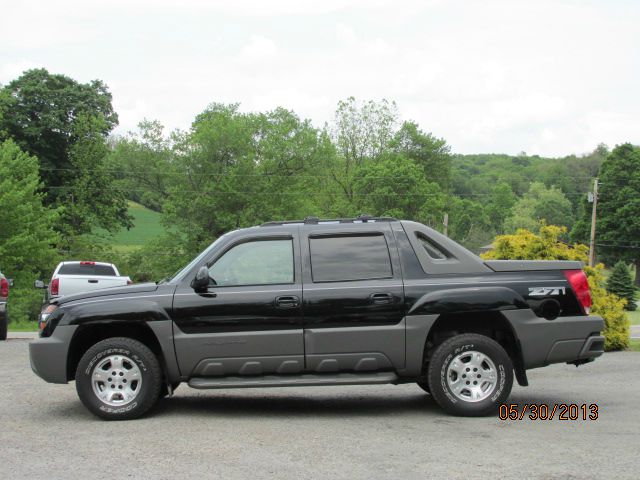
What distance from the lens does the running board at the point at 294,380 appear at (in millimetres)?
7715

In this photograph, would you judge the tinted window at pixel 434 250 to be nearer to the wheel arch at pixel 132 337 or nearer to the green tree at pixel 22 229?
the wheel arch at pixel 132 337

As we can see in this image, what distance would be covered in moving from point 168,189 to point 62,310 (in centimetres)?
5339

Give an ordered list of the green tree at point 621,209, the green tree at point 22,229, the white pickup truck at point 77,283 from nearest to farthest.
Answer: the white pickup truck at point 77,283 < the green tree at point 22,229 < the green tree at point 621,209

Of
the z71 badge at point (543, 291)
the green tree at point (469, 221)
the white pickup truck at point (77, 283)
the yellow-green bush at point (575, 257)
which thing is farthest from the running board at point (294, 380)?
the green tree at point (469, 221)

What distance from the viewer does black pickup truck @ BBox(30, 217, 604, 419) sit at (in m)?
7.77

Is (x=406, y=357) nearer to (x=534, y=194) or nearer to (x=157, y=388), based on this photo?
(x=157, y=388)

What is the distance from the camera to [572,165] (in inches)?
A: 5123

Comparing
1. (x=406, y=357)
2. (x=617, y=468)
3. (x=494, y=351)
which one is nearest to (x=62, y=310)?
(x=406, y=357)

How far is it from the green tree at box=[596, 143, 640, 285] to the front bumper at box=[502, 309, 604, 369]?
7193 cm

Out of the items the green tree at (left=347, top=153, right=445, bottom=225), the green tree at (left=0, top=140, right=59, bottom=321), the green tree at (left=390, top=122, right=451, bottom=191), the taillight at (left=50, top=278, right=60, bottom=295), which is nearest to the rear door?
the taillight at (left=50, top=278, right=60, bottom=295)

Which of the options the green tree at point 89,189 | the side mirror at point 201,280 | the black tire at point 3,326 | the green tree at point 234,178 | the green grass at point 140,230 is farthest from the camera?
the green grass at point 140,230

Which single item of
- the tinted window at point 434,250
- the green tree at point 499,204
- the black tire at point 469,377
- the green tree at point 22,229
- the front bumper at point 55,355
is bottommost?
the black tire at point 469,377

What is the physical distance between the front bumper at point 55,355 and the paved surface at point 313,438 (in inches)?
17.0
